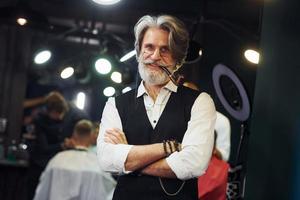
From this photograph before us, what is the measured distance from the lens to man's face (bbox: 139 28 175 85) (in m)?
2.12

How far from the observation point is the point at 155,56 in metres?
2.12

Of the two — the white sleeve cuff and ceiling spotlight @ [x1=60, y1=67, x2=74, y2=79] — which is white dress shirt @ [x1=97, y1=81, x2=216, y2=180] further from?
ceiling spotlight @ [x1=60, y1=67, x2=74, y2=79]

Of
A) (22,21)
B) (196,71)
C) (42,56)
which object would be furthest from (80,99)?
(22,21)

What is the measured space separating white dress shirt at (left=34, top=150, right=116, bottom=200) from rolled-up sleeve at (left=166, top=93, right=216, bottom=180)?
3.32 m

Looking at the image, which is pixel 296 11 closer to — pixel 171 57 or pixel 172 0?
pixel 171 57

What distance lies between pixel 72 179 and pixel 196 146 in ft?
11.3

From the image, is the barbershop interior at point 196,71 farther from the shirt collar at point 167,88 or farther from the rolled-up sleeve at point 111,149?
the rolled-up sleeve at point 111,149

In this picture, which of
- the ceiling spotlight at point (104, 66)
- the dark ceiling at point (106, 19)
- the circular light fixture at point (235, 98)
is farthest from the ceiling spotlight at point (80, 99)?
the circular light fixture at point (235, 98)

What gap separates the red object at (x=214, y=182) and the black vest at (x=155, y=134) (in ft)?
3.69

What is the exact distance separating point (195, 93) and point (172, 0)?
12.9 ft

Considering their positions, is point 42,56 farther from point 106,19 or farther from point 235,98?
point 235,98

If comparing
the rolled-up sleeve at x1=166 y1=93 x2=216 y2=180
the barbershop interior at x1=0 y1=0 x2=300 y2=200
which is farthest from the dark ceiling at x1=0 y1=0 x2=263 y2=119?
the rolled-up sleeve at x1=166 y1=93 x2=216 y2=180

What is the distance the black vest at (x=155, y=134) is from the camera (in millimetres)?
2100

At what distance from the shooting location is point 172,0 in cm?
597
